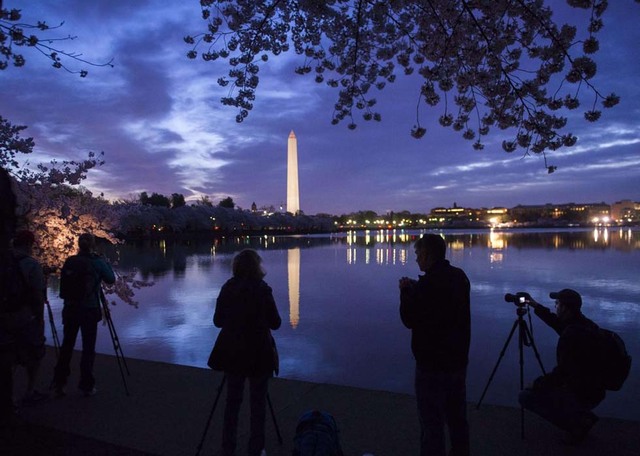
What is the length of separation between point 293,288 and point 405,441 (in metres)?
14.3

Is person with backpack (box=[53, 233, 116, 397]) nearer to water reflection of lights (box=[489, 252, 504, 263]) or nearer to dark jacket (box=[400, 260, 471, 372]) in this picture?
dark jacket (box=[400, 260, 471, 372])

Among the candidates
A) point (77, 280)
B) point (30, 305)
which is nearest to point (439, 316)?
point (30, 305)

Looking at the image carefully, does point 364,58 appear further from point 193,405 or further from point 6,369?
point 6,369

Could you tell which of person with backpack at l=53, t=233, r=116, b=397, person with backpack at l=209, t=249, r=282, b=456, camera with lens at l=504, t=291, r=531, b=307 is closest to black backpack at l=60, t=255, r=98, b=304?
person with backpack at l=53, t=233, r=116, b=397

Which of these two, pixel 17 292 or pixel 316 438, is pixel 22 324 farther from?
pixel 316 438

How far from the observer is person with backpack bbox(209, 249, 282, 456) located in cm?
395

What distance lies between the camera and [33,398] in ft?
18.4

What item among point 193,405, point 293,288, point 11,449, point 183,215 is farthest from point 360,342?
point 183,215

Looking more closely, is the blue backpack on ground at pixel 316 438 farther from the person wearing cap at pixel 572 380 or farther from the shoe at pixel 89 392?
the shoe at pixel 89 392

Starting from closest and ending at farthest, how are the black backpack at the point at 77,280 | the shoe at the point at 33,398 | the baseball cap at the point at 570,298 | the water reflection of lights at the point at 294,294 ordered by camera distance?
the baseball cap at the point at 570,298
the shoe at the point at 33,398
the black backpack at the point at 77,280
the water reflection of lights at the point at 294,294

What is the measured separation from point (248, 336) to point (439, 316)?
5.29 ft

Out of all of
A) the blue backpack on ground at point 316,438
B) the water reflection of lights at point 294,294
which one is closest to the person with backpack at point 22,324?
the blue backpack on ground at point 316,438

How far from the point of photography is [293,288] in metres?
18.7

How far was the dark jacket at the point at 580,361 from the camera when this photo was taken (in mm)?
4207
